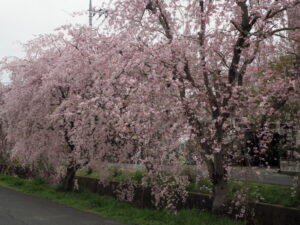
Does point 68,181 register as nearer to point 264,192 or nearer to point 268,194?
point 264,192

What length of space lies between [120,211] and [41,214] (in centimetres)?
260

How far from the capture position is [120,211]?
11.4 metres

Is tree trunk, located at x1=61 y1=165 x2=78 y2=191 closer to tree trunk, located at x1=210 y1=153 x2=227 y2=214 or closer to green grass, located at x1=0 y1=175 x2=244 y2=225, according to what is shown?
green grass, located at x1=0 y1=175 x2=244 y2=225

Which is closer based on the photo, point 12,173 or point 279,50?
point 279,50

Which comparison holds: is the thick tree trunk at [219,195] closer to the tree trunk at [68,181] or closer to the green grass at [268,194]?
the green grass at [268,194]

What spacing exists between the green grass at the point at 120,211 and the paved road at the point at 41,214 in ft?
1.91

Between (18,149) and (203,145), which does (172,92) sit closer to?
(203,145)

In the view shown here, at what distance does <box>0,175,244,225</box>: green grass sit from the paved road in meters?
0.58

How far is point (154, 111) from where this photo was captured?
7723 mm

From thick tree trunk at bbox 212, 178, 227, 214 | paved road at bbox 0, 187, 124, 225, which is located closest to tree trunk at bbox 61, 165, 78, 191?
paved road at bbox 0, 187, 124, 225

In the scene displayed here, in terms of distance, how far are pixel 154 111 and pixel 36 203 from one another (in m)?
7.85

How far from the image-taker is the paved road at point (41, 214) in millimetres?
9695

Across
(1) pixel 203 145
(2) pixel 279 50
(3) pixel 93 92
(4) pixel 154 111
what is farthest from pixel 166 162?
(2) pixel 279 50

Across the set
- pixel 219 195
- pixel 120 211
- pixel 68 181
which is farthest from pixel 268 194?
pixel 68 181
